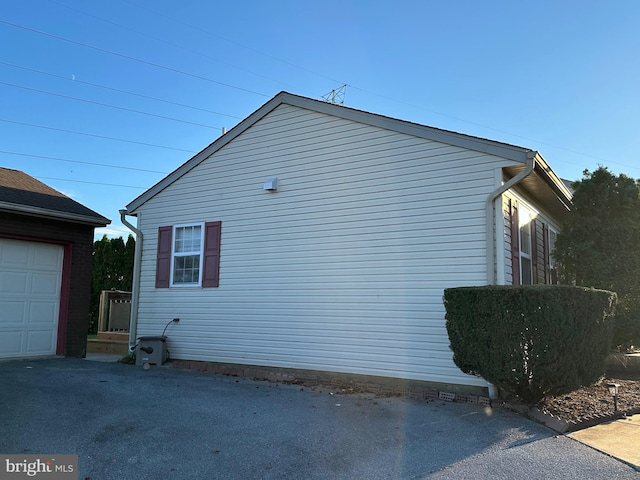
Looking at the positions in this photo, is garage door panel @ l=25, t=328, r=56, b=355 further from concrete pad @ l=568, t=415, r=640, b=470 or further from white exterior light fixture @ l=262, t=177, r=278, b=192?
concrete pad @ l=568, t=415, r=640, b=470

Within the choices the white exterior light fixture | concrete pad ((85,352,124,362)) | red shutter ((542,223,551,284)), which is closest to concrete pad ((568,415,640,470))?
red shutter ((542,223,551,284))

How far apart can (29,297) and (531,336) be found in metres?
9.19

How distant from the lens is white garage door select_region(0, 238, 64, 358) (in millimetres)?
9422

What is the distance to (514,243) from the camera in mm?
7672

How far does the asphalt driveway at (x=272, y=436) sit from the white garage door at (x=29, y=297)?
2.76m

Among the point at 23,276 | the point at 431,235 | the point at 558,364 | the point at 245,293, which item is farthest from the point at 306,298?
the point at 23,276

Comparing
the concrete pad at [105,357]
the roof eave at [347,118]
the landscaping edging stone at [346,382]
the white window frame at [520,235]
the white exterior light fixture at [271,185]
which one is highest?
the roof eave at [347,118]

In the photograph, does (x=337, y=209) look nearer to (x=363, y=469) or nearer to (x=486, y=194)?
(x=486, y=194)

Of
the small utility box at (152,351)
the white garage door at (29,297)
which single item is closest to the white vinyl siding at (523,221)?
the small utility box at (152,351)

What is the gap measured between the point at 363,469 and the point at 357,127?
587 centimetres

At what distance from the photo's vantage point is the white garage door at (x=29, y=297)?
9422mm

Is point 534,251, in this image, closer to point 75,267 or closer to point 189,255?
point 189,255

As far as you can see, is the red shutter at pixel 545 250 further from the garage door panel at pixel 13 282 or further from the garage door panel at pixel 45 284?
the garage door panel at pixel 13 282

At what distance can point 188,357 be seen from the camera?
9.76m
